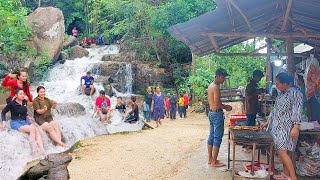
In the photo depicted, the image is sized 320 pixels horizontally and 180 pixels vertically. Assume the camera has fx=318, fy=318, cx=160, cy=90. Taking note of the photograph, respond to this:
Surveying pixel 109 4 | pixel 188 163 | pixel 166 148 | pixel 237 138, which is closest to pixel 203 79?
pixel 109 4

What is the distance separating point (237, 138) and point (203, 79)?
1486 cm

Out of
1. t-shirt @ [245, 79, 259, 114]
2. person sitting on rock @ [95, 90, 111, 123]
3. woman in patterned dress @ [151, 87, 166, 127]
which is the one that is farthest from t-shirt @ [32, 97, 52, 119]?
woman in patterned dress @ [151, 87, 166, 127]

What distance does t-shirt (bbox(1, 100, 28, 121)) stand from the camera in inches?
271

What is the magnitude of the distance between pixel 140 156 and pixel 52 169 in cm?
284

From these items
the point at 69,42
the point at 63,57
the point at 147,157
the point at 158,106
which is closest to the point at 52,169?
the point at 147,157

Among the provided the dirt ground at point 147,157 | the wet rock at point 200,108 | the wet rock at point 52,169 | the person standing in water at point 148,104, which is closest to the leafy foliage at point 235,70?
the wet rock at point 200,108

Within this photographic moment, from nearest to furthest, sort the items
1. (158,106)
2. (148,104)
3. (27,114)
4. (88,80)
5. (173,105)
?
1. (27,114)
2. (158,106)
3. (148,104)
4. (88,80)
5. (173,105)

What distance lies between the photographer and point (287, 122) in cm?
444

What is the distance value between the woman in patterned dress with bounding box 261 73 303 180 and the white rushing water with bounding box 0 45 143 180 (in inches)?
188

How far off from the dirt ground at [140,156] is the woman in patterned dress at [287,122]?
1.10 meters

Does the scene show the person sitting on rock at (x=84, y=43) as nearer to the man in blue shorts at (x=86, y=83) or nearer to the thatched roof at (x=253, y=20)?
the man in blue shorts at (x=86, y=83)

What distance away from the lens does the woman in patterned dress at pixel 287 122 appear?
172 inches

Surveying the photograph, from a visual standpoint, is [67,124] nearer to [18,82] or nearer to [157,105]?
[18,82]

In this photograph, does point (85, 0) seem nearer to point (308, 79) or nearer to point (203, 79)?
point (203, 79)
